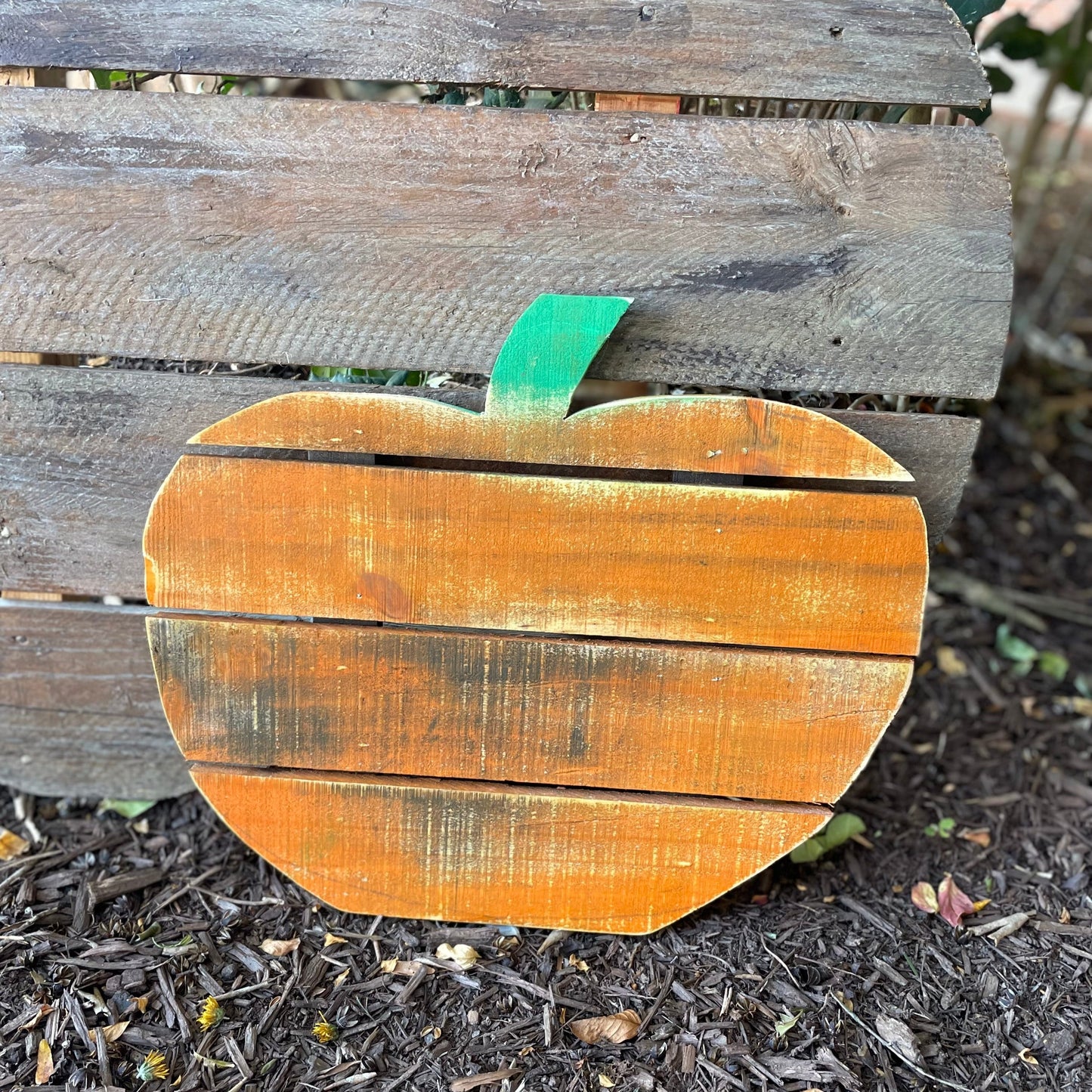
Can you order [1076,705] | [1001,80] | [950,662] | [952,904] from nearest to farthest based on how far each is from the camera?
[952,904] < [1001,80] < [1076,705] < [950,662]

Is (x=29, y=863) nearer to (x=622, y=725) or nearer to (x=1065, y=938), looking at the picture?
(x=622, y=725)

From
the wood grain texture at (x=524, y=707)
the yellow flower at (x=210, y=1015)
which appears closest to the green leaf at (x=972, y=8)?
the wood grain texture at (x=524, y=707)

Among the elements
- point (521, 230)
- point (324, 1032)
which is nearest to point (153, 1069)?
point (324, 1032)

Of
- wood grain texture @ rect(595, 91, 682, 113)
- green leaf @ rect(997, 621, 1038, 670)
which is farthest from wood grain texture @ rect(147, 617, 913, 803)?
green leaf @ rect(997, 621, 1038, 670)

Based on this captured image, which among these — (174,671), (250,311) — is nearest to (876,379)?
(250,311)

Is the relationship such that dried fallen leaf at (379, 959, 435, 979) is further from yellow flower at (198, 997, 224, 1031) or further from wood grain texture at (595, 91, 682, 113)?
wood grain texture at (595, 91, 682, 113)

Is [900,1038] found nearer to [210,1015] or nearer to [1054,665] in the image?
[210,1015]
